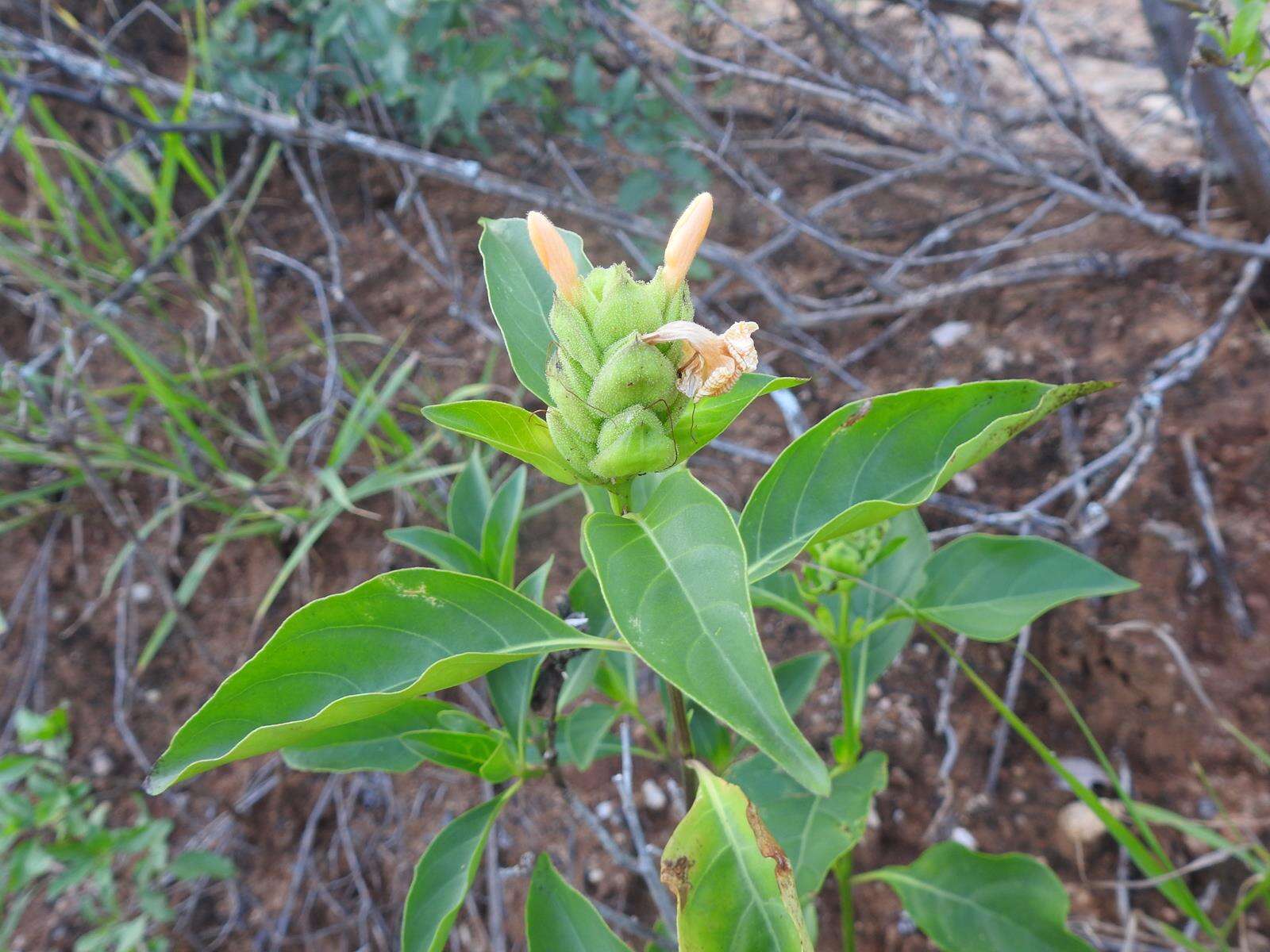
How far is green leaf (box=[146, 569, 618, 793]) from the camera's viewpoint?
2.72 ft

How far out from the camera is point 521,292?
1105mm

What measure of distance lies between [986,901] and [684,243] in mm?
1144

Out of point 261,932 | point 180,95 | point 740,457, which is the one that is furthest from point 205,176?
point 261,932

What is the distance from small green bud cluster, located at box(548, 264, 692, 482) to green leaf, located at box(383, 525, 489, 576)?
0.52 m

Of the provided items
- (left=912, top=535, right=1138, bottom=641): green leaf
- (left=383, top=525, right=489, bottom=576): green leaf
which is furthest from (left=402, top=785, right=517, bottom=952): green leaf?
(left=912, top=535, right=1138, bottom=641): green leaf

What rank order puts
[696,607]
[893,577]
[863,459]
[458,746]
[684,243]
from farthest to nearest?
[893,577] < [458,746] < [863,459] < [684,243] < [696,607]

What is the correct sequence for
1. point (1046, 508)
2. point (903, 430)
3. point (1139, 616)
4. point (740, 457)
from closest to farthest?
point (903, 430) → point (1139, 616) → point (1046, 508) → point (740, 457)

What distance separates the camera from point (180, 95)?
2.68 meters

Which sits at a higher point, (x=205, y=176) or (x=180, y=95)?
(x=180, y=95)

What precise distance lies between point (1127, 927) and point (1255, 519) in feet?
3.29

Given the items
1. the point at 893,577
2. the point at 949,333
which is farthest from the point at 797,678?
the point at 949,333

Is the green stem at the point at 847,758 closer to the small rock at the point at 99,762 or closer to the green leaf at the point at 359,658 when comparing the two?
the green leaf at the point at 359,658

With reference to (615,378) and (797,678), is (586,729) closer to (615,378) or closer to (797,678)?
(797,678)

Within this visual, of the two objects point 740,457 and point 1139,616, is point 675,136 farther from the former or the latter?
point 1139,616
